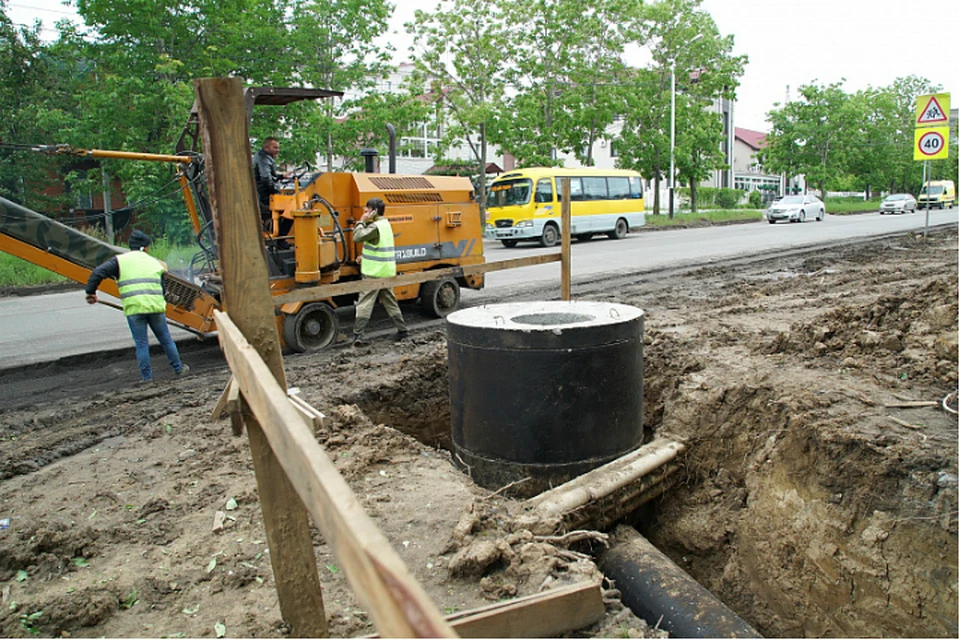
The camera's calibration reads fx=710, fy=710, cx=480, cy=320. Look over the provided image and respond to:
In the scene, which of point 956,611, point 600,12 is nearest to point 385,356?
point 956,611

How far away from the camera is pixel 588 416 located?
4.66m

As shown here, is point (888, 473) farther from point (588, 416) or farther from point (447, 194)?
point (447, 194)

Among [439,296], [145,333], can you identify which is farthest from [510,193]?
[145,333]

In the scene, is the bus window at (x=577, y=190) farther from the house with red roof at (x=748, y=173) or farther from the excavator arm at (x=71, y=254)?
the house with red roof at (x=748, y=173)

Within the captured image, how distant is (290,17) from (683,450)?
20363mm

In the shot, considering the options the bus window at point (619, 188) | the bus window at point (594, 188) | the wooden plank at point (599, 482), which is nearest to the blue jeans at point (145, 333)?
the wooden plank at point (599, 482)

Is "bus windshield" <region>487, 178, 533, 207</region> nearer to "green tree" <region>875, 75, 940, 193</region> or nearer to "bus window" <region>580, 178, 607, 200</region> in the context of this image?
"bus window" <region>580, 178, 607, 200</region>

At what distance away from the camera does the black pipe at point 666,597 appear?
3.68 m

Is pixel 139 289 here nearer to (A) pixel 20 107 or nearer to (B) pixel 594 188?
(A) pixel 20 107

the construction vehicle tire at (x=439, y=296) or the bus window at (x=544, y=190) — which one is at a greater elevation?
the bus window at (x=544, y=190)

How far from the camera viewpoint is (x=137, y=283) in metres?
7.31

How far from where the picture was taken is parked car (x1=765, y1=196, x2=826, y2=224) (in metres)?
33.5

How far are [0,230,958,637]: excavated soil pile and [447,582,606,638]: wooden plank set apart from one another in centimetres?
12

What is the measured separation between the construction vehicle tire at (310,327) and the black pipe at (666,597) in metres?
5.22
